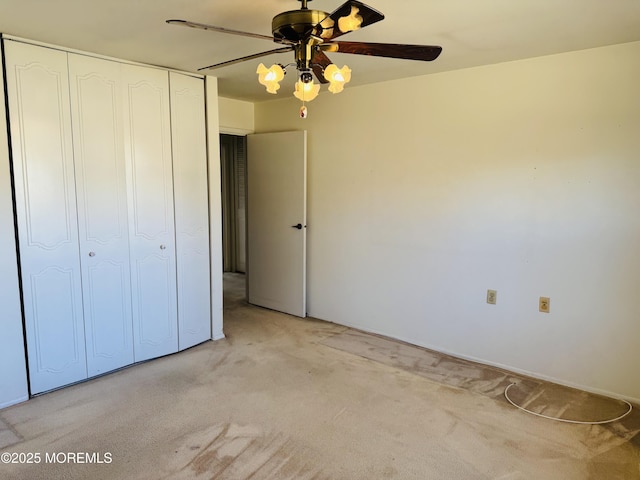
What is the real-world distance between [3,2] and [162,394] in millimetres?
2301

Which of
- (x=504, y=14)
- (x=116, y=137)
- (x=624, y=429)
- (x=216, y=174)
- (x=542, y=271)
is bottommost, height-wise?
(x=624, y=429)

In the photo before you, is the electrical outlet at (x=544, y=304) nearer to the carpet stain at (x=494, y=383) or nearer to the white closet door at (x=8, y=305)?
the carpet stain at (x=494, y=383)

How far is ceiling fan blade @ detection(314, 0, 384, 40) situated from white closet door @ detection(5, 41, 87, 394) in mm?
1969

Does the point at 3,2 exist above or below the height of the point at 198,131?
above

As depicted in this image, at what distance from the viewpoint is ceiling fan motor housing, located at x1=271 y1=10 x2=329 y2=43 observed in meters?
1.61

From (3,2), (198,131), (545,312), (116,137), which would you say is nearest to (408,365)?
(545,312)

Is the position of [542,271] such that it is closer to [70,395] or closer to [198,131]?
[198,131]

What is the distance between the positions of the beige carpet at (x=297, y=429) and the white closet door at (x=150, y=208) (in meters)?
0.33

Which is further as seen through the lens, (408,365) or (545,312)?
(408,365)

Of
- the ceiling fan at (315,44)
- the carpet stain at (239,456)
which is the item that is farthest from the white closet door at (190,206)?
the ceiling fan at (315,44)

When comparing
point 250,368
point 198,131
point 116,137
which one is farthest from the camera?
point 198,131

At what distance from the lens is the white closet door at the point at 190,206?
334 centimetres

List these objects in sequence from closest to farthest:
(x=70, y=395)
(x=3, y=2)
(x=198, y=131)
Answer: (x=3, y=2)
(x=70, y=395)
(x=198, y=131)

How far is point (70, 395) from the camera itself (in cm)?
280
